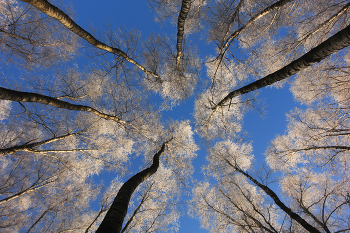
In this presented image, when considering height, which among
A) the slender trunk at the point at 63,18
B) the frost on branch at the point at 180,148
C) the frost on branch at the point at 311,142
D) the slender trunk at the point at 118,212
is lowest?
the slender trunk at the point at 118,212

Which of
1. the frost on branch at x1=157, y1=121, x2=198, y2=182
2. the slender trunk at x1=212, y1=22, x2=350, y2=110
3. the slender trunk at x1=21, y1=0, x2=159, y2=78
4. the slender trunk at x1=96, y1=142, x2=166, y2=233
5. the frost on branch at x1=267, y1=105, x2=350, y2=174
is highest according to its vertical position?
the frost on branch at x1=267, y1=105, x2=350, y2=174

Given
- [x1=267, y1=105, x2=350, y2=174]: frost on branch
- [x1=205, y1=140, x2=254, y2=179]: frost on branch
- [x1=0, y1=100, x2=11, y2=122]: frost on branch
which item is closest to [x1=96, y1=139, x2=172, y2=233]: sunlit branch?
[x1=205, y1=140, x2=254, y2=179]: frost on branch

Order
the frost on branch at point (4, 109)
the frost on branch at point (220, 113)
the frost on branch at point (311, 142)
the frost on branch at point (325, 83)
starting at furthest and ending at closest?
the frost on branch at point (4, 109)
the frost on branch at point (220, 113)
the frost on branch at point (311, 142)
the frost on branch at point (325, 83)

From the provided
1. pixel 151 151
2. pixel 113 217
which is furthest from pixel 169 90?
pixel 113 217

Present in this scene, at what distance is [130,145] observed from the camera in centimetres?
804

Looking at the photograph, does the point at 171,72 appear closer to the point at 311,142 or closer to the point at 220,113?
the point at 220,113

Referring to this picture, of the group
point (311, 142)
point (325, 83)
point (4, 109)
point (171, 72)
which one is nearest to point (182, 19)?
point (171, 72)

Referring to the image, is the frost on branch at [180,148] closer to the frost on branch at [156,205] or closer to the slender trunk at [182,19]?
the frost on branch at [156,205]

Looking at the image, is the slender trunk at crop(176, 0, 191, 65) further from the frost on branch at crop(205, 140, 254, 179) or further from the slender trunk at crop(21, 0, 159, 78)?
the frost on branch at crop(205, 140, 254, 179)

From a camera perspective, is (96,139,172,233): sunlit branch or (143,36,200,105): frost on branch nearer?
(96,139,172,233): sunlit branch

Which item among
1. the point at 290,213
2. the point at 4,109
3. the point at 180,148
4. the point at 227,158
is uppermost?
the point at 227,158

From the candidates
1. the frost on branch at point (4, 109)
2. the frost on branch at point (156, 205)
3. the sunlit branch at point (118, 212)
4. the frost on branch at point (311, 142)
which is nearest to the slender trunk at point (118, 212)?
the sunlit branch at point (118, 212)

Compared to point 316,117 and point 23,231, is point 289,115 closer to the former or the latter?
point 316,117

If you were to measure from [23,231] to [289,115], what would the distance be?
552 inches
